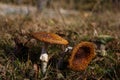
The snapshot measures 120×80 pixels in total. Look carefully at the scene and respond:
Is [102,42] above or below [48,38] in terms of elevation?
below

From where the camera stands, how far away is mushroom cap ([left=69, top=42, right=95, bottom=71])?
10.9ft

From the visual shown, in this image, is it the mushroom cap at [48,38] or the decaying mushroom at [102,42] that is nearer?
the mushroom cap at [48,38]

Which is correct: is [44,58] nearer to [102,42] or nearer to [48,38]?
[48,38]

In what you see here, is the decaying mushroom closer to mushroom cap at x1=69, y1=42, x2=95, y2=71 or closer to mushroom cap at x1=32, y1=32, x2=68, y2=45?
mushroom cap at x1=69, y1=42, x2=95, y2=71

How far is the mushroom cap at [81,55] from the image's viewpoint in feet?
10.9

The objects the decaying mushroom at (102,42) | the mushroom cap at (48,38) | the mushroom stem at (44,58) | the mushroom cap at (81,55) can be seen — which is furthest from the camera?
the decaying mushroom at (102,42)

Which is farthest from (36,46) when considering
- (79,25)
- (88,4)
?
(88,4)

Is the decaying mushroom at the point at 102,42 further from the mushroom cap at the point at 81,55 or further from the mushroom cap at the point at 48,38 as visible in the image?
the mushroom cap at the point at 48,38

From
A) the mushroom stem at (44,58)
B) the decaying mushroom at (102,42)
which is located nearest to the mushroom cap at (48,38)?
the mushroom stem at (44,58)

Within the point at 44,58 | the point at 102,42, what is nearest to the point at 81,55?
the point at 44,58

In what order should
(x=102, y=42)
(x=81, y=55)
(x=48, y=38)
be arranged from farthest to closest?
1. (x=102, y=42)
2. (x=81, y=55)
3. (x=48, y=38)

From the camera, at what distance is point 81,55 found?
3424 mm

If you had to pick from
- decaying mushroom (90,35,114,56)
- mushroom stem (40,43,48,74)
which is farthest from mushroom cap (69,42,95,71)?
decaying mushroom (90,35,114,56)

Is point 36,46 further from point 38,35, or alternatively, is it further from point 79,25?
point 79,25
